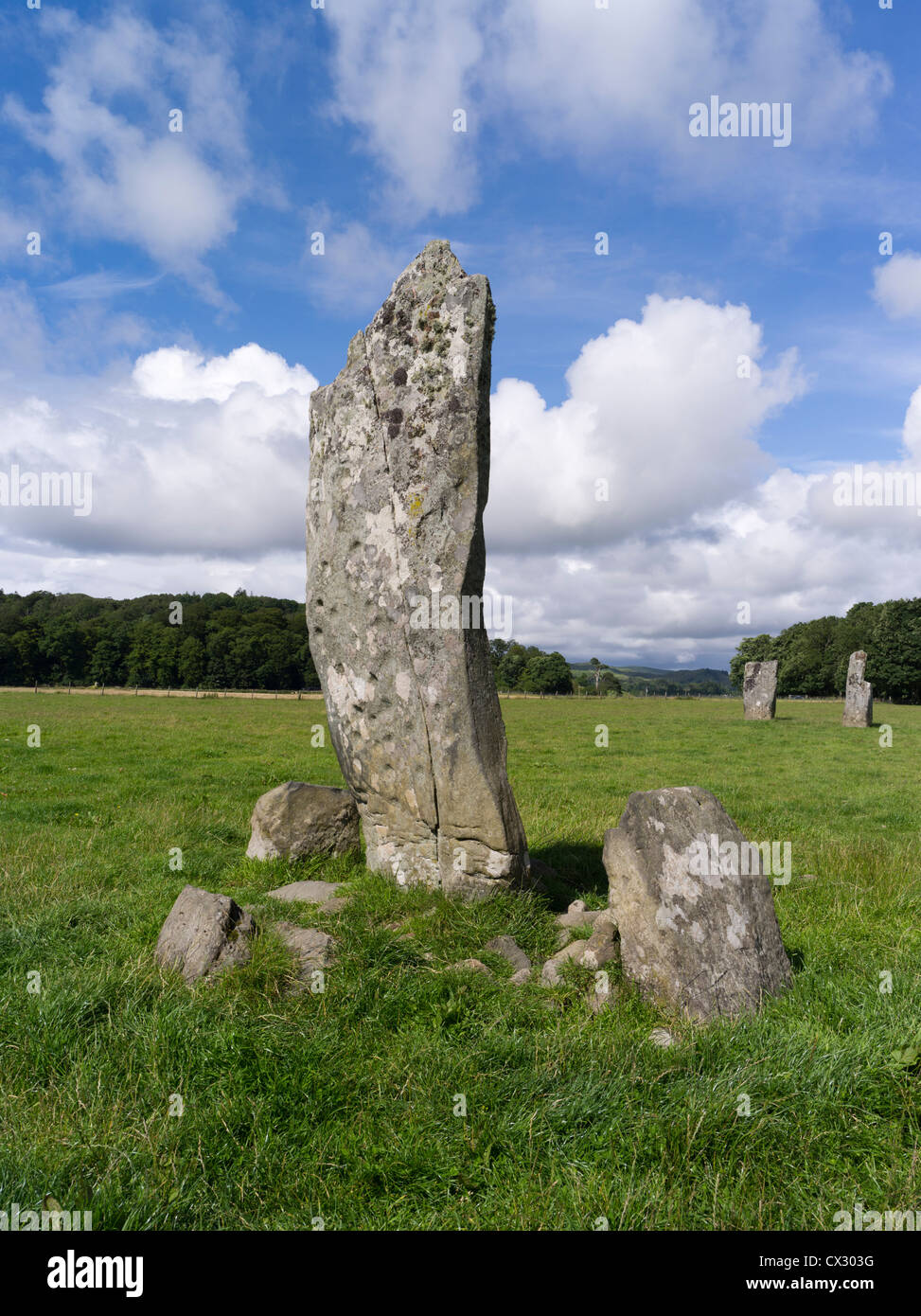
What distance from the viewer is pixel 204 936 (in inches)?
220

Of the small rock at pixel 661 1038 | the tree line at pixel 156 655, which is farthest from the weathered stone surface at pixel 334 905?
the tree line at pixel 156 655

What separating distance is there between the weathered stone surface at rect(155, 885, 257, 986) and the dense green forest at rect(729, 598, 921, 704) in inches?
2191

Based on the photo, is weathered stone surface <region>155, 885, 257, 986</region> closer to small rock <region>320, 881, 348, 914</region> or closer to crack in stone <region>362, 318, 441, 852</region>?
small rock <region>320, 881, 348, 914</region>

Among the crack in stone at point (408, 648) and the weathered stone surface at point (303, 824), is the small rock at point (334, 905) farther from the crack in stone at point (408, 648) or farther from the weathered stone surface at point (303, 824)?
the weathered stone surface at point (303, 824)

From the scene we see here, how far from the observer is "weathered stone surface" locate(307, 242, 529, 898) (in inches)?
256

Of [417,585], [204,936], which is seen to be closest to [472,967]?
[204,936]

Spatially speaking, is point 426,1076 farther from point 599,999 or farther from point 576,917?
point 576,917

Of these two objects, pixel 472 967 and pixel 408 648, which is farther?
pixel 408 648

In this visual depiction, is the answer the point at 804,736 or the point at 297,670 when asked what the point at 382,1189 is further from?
the point at 297,670

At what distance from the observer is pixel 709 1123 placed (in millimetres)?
3746

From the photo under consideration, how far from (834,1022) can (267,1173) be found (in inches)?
145

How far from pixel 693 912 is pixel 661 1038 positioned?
845mm
